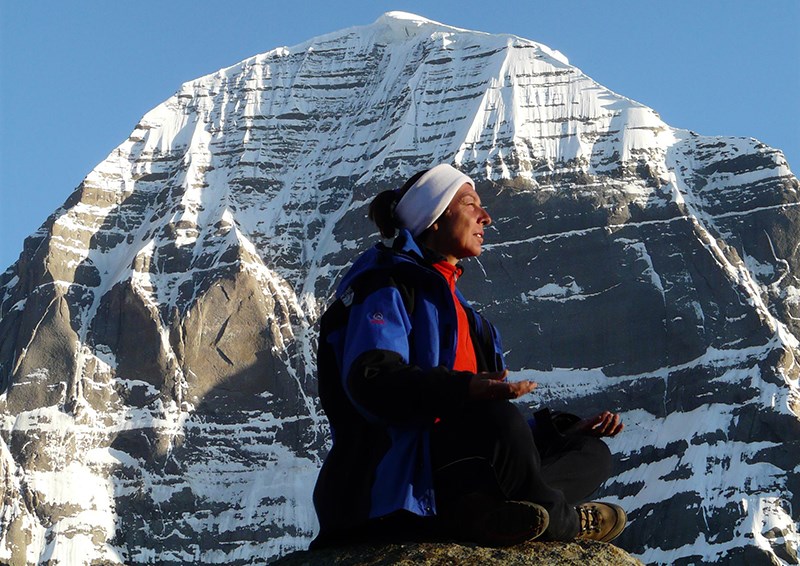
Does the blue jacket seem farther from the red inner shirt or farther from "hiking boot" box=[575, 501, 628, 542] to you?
"hiking boot" box=[575, 501, 628, 542]

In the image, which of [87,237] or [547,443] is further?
[87,237]

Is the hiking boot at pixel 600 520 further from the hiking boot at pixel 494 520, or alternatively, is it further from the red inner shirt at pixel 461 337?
the red inner shirt at pixel 461 337

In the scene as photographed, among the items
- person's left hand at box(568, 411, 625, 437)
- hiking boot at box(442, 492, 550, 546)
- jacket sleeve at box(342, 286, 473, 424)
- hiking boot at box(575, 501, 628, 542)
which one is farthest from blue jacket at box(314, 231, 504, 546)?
hiking boot at box(575, 501, 628, 542)

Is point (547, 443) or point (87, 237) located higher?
point (87, 237)

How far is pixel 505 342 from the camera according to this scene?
181500mm

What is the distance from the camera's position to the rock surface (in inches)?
322

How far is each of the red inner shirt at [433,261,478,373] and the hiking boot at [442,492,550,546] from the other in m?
1.05

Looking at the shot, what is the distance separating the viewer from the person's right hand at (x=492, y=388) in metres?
8.25

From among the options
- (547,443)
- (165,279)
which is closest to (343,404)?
(547,443)

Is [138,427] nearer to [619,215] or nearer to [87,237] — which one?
[87,237]

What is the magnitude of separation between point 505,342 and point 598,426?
17242 cm

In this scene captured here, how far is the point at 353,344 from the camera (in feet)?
28.6

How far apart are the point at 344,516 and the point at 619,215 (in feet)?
594

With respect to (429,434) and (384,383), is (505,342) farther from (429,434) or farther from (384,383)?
(384,383)
